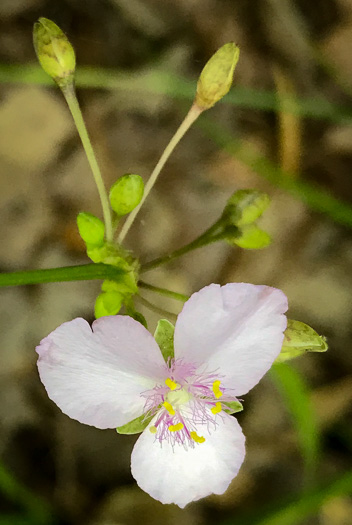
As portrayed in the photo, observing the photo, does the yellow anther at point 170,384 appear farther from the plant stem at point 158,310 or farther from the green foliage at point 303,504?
the green foliage at point 303,504

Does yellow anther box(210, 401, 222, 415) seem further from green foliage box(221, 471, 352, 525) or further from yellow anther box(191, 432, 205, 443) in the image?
green foliage box(221, 471, 352, 525)

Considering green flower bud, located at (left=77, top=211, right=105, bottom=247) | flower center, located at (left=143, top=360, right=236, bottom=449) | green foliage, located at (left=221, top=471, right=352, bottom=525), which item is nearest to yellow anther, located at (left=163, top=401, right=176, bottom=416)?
flower center, located at (left=143, top=360, right=236, bottom=449)

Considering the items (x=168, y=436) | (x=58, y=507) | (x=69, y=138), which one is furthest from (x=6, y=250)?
(x=168, y=436)

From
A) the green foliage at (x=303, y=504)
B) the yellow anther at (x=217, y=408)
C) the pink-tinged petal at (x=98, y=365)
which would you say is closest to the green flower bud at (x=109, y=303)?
the pink-tinged petal at (x=98, y=365)

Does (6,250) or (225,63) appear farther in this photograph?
(6,250)

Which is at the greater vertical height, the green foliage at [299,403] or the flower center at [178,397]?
the flower center at [178,397]

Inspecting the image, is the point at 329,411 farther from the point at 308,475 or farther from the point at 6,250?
the point at 6,250

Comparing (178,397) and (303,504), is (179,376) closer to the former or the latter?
(178,397)
